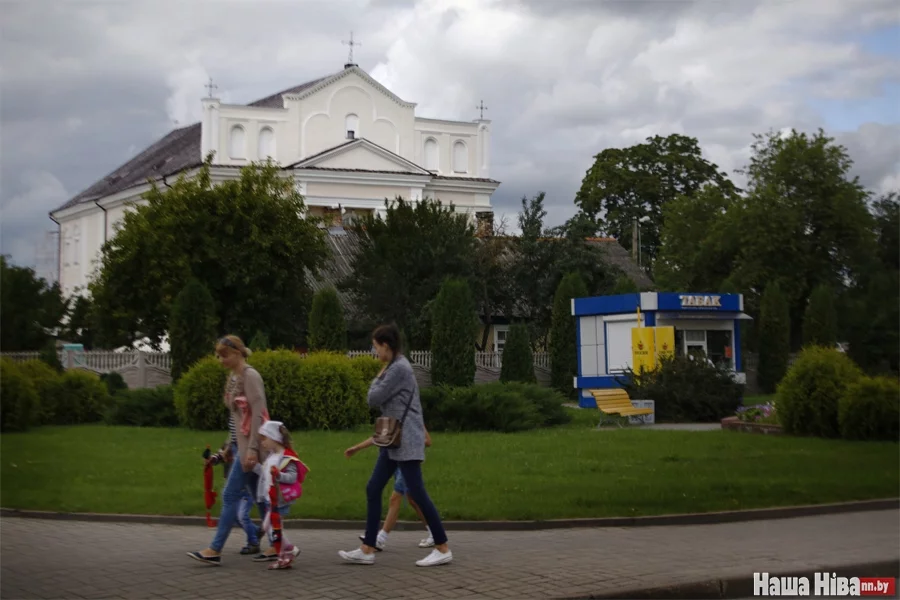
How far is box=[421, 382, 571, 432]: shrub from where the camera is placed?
25.1 m

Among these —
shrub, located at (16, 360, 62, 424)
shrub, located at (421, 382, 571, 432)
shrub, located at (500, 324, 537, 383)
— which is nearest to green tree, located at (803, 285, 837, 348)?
shrub, located at (421, 382, 571, 432)

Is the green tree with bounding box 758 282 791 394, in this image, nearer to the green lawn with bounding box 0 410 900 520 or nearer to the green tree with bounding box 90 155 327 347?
the green lawn with bounding box 0 410 900 520

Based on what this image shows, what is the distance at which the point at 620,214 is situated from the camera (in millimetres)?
56531

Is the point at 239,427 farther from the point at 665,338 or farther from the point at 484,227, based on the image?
the point at 484,227

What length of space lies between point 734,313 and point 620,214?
24089 mm

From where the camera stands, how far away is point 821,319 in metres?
20.7

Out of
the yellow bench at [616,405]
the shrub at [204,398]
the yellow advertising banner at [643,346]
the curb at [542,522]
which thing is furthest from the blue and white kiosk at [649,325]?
the curb at [542,522]

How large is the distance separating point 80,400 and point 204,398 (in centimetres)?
520

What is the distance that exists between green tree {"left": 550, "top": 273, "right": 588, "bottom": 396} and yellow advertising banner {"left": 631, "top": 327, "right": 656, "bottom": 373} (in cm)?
1034

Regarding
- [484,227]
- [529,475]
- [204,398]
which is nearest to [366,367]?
[204,398]

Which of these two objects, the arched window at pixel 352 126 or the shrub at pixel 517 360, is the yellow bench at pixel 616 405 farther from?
the arched window at pixel 352 126

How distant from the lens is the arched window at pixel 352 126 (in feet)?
243

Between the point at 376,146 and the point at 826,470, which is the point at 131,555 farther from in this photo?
the point at 376,146

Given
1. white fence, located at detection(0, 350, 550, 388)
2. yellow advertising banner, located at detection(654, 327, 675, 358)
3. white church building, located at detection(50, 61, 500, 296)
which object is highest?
white church building, located at detection(50, 61, 500, 296)
